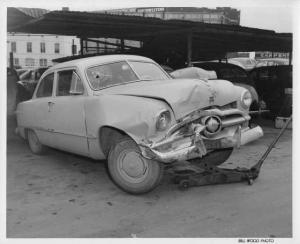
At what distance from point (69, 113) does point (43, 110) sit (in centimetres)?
65

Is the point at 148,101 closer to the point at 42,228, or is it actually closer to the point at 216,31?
the point at 42,228

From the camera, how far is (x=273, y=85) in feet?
21.6

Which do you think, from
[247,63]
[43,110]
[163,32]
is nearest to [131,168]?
[43,110]

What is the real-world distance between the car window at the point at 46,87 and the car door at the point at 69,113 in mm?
182

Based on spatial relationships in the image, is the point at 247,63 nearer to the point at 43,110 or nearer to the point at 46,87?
the point at 46,87

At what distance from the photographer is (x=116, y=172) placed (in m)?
3.52

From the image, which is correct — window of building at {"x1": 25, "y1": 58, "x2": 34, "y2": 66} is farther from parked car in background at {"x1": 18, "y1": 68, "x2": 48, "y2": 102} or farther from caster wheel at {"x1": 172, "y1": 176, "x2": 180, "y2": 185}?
caster wheel at {"x1": 172, "y1": 176, "x2": 180, "y2": 185}

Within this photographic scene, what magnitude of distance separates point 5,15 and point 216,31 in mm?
3576

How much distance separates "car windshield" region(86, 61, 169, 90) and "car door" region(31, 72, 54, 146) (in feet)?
2.44

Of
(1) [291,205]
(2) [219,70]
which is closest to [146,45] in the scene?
(2) [219,70]

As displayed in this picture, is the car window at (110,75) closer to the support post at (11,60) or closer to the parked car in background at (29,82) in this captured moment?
the support post at (11,60)

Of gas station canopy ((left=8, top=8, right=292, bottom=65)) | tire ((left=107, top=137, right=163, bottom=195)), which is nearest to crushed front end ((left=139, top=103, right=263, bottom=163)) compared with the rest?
tire ((left=107, top=137, right=163, bottom=195))

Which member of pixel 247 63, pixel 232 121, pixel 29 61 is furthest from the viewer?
pixel 247 63

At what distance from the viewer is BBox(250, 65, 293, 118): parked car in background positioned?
536 cm
